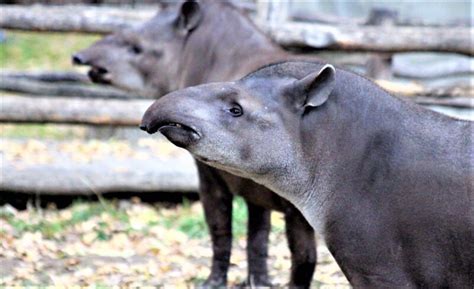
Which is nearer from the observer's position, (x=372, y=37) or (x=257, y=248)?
(x=257, y=248)

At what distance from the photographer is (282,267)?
659 cm

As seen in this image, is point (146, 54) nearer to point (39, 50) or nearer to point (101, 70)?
point (101, 70)

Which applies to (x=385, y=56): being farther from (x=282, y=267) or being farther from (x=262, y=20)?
(x=282, y=267)

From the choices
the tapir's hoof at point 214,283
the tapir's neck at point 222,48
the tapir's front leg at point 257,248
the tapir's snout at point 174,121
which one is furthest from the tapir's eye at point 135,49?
the tapir's snout at point 174,121

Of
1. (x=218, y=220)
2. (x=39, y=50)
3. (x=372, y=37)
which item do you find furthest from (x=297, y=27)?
(x=39, y=50)

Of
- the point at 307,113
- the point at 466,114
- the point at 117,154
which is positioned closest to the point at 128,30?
the point at 117,154

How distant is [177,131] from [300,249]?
173cm

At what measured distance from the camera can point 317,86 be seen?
4262mm

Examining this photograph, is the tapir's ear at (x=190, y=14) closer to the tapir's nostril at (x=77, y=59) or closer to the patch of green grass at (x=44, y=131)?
the tapir's nostril at (x=77, y=59)

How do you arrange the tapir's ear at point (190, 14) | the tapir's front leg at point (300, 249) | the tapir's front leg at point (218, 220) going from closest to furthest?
1. the tapir's front leg at point (300, 249)
2. the tapir's front leg at point (218, 220)
3. the tapir's ear at point (190, 14)

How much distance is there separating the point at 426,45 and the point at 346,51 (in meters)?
0.64

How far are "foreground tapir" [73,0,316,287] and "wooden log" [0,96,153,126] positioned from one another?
63.7 inches

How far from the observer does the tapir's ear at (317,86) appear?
422 centimetres

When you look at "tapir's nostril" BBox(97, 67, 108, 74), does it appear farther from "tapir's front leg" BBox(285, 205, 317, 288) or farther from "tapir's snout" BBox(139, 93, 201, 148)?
"tapir's snout" BBox(139, 93, 201, 148)
